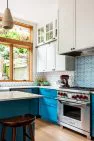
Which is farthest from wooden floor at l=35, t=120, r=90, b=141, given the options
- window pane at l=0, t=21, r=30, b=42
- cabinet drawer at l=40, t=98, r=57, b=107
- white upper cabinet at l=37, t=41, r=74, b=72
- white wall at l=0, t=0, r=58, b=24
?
white wall at l=0, t=0, r=58, b=24

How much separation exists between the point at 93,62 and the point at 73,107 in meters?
1.09

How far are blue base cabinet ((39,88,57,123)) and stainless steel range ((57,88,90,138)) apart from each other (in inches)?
8.0

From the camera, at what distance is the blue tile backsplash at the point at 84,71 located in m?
3.90

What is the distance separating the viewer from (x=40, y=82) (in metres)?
5.25

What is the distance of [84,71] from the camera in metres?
4.09

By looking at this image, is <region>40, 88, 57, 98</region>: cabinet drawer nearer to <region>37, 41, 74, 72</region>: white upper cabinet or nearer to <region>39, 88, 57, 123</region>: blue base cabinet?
<region>39, 88, 57, 123</region>: blue base cabinet

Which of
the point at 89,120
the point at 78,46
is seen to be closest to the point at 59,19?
the point at 78,46

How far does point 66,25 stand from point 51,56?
3.48ft

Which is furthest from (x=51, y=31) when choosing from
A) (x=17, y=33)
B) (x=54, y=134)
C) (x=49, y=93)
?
(x=54, y=134)

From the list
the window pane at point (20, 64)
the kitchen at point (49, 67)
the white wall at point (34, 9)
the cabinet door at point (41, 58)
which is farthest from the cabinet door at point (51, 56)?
the window pane at point (20, 64)

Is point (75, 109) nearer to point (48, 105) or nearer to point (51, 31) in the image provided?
point (48, 105)

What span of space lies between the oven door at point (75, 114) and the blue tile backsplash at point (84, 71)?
2.29 feet

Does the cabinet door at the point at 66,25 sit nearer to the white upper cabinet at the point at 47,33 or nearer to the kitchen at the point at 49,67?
the kitchen at the point at 49,67

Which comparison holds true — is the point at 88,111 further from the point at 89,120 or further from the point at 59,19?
the point at 59,19
